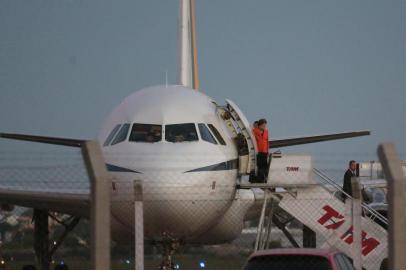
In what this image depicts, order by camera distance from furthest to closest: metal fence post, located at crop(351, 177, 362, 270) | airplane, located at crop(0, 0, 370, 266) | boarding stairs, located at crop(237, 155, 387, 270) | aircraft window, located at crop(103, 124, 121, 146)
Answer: aircraft window, located at crop(103, 124, 121, 146) < boarding stairs, located at crop(237, 155, 387, 270) < airplane, located at crop(0, 0, 370, 266) < metal fence post, located at crop(351, 177, 362, 270)

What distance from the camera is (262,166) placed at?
18391 millimetres

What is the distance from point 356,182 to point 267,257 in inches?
73.6

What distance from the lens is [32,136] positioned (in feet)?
67.5

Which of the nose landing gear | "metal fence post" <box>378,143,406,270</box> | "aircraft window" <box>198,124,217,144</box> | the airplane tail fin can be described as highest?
the airplane tail fin

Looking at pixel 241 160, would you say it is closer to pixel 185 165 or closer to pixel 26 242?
pixel 185 165

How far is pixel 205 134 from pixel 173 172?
7.65 feet

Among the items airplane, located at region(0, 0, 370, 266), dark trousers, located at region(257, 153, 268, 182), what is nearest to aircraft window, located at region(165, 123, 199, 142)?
airplane, located at region(0, 0, 370, 266)

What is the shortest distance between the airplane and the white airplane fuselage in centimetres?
2

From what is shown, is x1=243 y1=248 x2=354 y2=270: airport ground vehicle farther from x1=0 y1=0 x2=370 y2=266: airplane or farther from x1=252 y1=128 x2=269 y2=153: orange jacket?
x1=252 y1=128 x2=269 y2=153: orange jacket

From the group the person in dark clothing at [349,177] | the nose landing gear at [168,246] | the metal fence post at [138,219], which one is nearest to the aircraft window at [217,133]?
the nose landing gear at [168,246]

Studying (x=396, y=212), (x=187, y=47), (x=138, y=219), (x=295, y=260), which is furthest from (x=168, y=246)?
(x=187, y=47)

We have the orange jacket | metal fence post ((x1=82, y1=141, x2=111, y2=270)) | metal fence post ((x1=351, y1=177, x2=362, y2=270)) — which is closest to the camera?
metal fence post ((x1=82, y1=141, x2=111, y2=270))

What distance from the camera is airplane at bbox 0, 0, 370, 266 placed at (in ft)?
51.5

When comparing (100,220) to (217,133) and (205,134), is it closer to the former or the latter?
(205,134)
